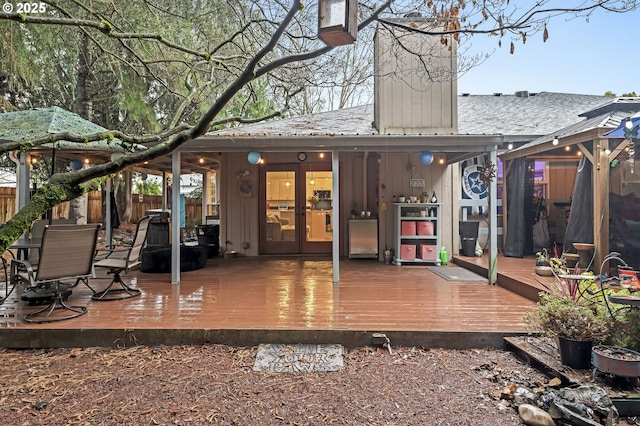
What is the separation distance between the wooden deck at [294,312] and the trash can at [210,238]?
2380 mm

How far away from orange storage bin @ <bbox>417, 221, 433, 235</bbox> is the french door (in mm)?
2240

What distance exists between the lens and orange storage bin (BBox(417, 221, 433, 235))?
710cm

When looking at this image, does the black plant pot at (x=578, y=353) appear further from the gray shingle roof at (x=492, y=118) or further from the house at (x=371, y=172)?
the gray shingle roof at (x=492, y=118)

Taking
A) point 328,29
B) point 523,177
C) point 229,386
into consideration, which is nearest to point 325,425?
point 229,386

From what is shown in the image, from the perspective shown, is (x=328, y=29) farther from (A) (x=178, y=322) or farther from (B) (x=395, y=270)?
(B) (x=395, y=270)

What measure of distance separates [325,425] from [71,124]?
5.52 metres

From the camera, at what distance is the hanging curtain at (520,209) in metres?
7.12

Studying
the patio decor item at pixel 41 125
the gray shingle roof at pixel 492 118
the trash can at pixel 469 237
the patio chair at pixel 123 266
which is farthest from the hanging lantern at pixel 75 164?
the trash can at pixel 469 237

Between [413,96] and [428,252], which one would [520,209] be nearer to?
[428,252]

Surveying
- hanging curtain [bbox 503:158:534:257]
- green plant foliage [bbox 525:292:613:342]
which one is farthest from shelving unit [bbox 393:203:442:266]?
green plant foliage [bbox 525:292:613:342]

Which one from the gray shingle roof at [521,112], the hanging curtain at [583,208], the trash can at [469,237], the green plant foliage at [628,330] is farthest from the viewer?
the gray shingle roof at [521,112]

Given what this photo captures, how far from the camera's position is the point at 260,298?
15.3 feet

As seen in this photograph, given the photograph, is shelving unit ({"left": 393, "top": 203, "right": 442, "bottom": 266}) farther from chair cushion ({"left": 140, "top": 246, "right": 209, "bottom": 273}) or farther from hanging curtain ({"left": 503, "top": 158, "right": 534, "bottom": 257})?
chair cushion ({"left": 140, "top": 246, "right": 209, "bottom": 273})

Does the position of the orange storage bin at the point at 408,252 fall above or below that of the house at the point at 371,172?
below
